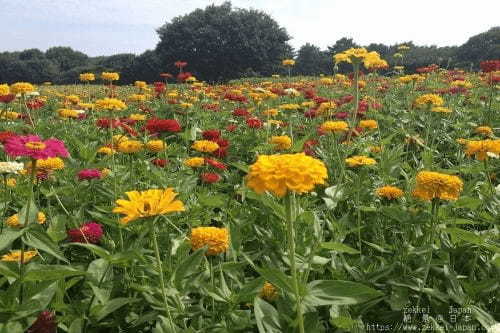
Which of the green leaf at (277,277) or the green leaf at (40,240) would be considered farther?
the green leaf at (40,240)

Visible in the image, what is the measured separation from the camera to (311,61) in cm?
3372

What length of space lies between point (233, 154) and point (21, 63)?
140ft

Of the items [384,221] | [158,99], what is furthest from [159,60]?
[384,221]

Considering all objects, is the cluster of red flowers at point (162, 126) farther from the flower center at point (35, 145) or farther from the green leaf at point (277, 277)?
the green leaf at point (277, 277)

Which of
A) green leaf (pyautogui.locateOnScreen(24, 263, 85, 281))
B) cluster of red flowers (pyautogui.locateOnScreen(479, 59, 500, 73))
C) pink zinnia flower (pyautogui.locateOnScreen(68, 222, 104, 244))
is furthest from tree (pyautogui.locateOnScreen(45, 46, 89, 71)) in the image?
green leaf (pyautogui.locateOnScreen(24, 263, 85, 281))

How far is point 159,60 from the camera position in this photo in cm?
3194

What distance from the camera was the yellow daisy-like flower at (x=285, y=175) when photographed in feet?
3.59

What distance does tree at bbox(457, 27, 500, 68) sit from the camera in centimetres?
2413

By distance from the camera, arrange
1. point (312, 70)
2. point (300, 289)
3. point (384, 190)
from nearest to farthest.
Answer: point (300, 289) < point (384, 190) < point (312, 70)

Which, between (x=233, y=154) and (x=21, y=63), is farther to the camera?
(x=21, y=63)

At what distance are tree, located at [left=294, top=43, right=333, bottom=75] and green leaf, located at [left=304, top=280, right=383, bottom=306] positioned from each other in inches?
1182

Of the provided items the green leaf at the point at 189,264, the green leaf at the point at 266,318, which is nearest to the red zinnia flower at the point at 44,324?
the green leaf at the point at 189,264

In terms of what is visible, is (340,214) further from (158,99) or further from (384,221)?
(158,99)

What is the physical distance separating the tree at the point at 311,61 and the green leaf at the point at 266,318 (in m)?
29.9
